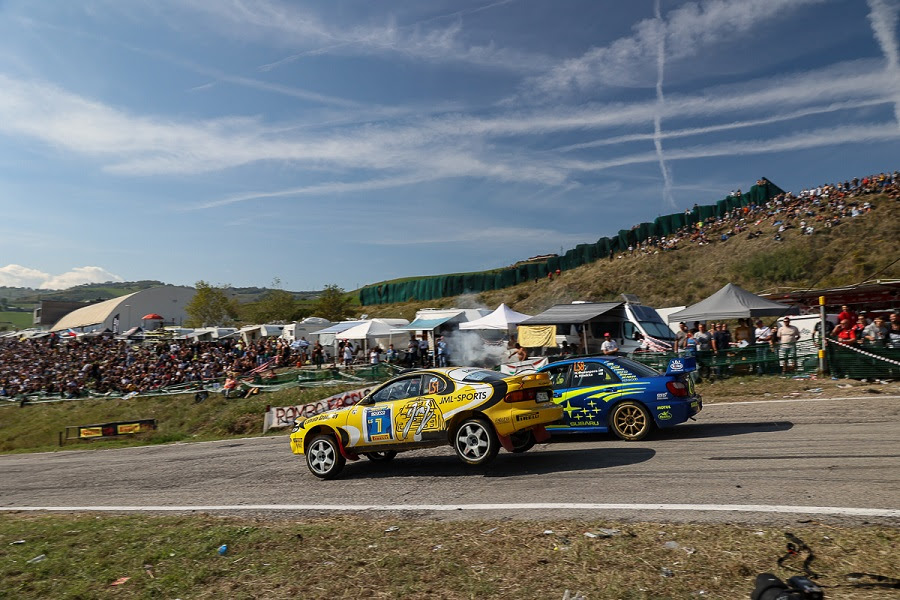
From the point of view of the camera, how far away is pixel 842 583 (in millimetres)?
4336

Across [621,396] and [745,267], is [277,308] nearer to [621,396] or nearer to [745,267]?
[745,267]

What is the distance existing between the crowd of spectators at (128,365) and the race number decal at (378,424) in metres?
20.9

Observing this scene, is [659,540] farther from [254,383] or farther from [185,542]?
[254,383]

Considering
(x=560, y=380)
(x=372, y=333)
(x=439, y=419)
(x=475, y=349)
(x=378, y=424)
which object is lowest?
(x=378, y=424)

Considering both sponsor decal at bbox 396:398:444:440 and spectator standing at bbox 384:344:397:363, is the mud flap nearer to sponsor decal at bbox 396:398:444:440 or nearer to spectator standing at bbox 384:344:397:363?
sponsor decal at bbox 396:398:444:440

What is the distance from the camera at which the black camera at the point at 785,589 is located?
3.94 metres

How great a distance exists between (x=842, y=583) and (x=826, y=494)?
2515 millimetres

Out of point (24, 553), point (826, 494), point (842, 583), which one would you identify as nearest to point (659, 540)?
point (842, 583)

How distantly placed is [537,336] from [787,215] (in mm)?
32638

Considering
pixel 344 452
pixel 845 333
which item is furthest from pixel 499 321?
pixel 344 452

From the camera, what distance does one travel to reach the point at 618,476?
8.16m

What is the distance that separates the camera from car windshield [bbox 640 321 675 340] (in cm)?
2438

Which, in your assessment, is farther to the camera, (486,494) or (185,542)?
(486,494)

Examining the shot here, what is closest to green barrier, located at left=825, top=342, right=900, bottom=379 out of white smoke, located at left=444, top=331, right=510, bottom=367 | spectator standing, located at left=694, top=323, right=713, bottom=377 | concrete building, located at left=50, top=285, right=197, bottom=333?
spectator standing, located at left=694, top=323, right=713, bottom=377
